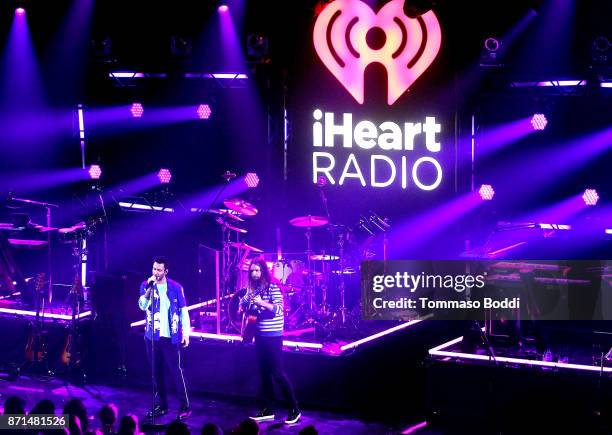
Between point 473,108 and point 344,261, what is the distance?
3180 mm

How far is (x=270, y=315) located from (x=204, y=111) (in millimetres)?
5454

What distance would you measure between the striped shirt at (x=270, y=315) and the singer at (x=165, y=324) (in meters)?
0.87

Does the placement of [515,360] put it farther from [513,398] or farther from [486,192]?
[486,192]

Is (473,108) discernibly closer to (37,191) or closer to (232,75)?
(232,75)

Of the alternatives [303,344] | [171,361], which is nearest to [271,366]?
[303,344]

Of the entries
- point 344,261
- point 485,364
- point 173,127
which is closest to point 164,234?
point 173,127

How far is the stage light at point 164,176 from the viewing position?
11.8 m

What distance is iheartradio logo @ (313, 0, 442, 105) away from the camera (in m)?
9.73

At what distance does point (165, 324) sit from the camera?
738cm

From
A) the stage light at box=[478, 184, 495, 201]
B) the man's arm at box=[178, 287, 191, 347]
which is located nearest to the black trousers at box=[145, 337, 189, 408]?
the man's arm at box=[178, 287, 191, 347]

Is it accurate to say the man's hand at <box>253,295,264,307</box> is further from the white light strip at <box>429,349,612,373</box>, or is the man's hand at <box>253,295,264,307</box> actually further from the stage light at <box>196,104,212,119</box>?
the stage light at <box>196,104,212,119</box>

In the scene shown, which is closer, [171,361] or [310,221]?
[171,361]

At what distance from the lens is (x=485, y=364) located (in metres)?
7.23

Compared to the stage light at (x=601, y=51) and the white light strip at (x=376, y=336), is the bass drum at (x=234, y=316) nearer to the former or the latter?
the white light strip at (x=376, y=336)
